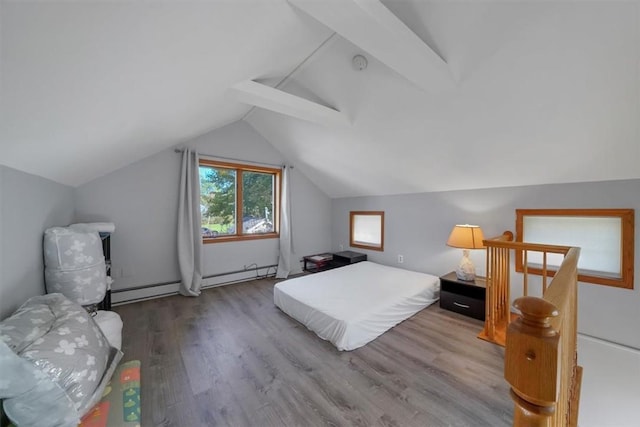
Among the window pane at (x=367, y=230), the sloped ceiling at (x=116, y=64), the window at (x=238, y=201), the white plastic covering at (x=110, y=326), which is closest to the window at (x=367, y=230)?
the window pane at (x=367, y=230)

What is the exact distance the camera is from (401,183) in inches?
143

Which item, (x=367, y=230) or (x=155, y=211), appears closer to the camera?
(x=155, y=211)

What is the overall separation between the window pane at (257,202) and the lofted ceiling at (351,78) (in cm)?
154

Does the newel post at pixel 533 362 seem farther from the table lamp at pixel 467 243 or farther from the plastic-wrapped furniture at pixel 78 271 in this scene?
the table lamp at pixel 467 243

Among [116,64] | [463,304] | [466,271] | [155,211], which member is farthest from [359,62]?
[155,211]

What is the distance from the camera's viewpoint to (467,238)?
2.75 metres

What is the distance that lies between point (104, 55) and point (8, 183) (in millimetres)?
1102

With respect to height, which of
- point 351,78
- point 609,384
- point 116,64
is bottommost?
point 609,384

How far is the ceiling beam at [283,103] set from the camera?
7.17 ft

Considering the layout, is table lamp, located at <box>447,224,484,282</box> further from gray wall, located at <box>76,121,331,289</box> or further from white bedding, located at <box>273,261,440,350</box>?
gray wall, located at <box>76,121,331,289</box>

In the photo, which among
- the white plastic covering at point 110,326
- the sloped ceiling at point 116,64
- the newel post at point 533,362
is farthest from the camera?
the white plastic covering at point 110,326

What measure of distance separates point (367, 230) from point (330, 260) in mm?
946

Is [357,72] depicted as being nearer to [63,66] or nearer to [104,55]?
[104,55]

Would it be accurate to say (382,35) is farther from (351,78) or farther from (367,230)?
(367,230)
